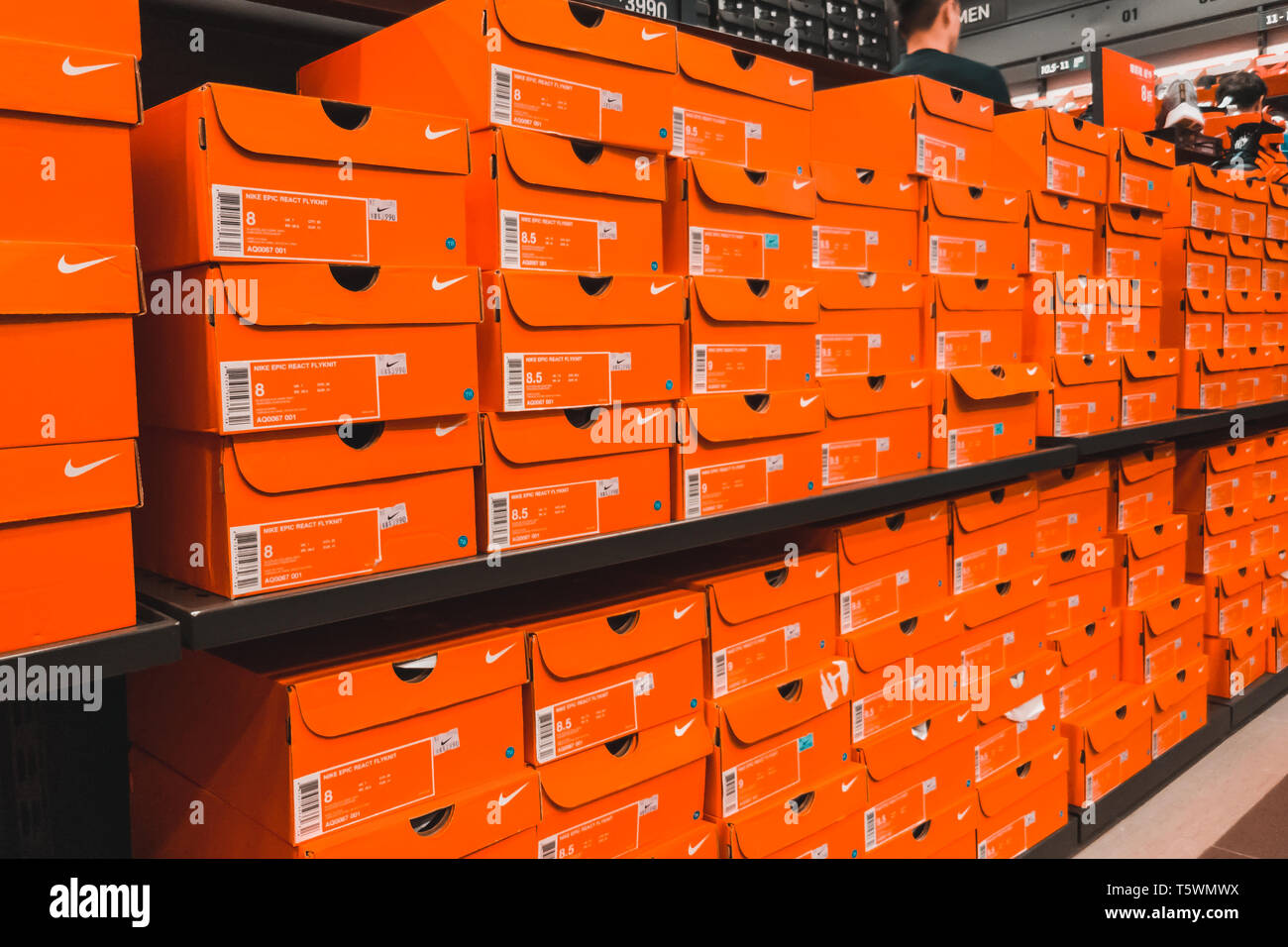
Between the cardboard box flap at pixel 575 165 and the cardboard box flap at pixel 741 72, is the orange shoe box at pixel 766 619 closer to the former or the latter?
the cardboard box flap at pixel 575 165

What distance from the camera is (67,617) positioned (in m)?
0.92

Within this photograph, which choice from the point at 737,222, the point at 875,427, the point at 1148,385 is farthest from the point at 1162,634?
the point at 737,222

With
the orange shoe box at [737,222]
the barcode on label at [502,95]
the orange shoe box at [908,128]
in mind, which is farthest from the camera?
the orange shoe box at [908,128]

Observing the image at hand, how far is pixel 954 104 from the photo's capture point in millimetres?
1978

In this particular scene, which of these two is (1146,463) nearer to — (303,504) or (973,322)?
(973,322)

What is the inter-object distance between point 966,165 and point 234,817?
1.78 m

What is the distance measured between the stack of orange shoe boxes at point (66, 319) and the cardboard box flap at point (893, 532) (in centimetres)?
120

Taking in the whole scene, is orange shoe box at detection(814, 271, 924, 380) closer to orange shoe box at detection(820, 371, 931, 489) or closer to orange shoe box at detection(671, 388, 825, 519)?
orange shoe box at detection(820, 371, 931, 489)

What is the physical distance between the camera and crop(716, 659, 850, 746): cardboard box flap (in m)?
1.56

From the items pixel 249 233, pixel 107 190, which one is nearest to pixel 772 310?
pixel 249 233

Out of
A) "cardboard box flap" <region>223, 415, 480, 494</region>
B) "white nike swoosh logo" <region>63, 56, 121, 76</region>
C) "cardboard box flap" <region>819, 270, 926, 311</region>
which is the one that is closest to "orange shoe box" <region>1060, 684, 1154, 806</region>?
"cardboard box flap" <region>819, 270, 926, 311</region>

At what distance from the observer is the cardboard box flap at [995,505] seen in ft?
6.66

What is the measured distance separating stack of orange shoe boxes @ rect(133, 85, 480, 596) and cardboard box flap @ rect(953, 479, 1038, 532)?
1183 millimetres

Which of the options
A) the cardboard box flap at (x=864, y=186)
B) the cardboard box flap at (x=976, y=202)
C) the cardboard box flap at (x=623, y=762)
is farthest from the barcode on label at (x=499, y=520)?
the cardboard box flap at (x=976, y=202)
